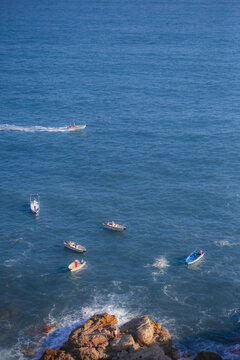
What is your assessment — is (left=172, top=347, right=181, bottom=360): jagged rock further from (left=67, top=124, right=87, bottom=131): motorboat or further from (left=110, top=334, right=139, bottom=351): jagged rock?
(left=67, top=124, right=87, bottom=131): motorboat

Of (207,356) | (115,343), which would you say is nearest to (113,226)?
(115,343)

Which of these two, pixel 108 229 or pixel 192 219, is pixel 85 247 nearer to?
pixel 108 229

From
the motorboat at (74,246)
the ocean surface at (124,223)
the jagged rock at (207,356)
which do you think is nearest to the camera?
the jagged rock at (207,356)

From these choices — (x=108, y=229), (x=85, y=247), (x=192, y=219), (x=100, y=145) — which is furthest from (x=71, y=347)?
(x=100, y=145)

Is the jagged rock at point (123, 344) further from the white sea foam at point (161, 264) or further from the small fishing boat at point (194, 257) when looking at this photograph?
the small fishing boat at point (194, 257)

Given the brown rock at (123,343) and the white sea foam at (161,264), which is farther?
the white sea foam at (161,264)

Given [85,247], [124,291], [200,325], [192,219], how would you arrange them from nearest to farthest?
[200,325] → [124,291] → [85,247] → [192,219]

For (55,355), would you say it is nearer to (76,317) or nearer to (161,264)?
(76,317)

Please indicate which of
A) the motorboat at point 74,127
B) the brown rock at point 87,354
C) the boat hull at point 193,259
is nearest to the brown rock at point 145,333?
the brown rock at point 87,354
